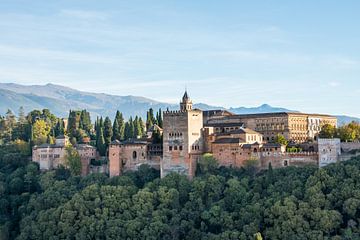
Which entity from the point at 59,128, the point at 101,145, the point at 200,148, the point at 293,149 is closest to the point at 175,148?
the point at 200,148

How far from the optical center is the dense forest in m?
43.9

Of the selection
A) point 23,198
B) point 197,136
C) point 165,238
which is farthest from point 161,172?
point 23,198

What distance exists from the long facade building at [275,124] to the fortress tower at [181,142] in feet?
14.8

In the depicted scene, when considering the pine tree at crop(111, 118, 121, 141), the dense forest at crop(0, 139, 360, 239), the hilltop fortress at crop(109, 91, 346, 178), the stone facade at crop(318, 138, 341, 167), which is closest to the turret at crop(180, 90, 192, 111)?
the hilltop fortress at crop(109, 91, 346, 178)

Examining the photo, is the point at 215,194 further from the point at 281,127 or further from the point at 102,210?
the point at 281,127

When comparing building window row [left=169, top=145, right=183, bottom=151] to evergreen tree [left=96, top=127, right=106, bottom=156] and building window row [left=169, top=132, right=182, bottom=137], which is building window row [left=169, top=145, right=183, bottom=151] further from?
evergreen tree [left=96, top=127, right=106, bottom=156]

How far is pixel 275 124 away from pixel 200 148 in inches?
364

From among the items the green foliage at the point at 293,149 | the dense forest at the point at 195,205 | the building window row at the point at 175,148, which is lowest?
the dense forest at the point at 195,205

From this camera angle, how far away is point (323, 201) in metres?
44.2

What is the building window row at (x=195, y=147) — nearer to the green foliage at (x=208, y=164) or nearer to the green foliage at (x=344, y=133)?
the green foliage at (x=208, y=164)

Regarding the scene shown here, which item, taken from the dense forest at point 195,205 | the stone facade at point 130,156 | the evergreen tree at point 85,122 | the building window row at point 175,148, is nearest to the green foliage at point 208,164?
the dense forest at point 195,205

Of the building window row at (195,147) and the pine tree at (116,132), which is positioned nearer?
the building window row at (195,147)

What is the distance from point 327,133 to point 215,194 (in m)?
12.6

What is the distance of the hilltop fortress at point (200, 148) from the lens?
50406 mm
